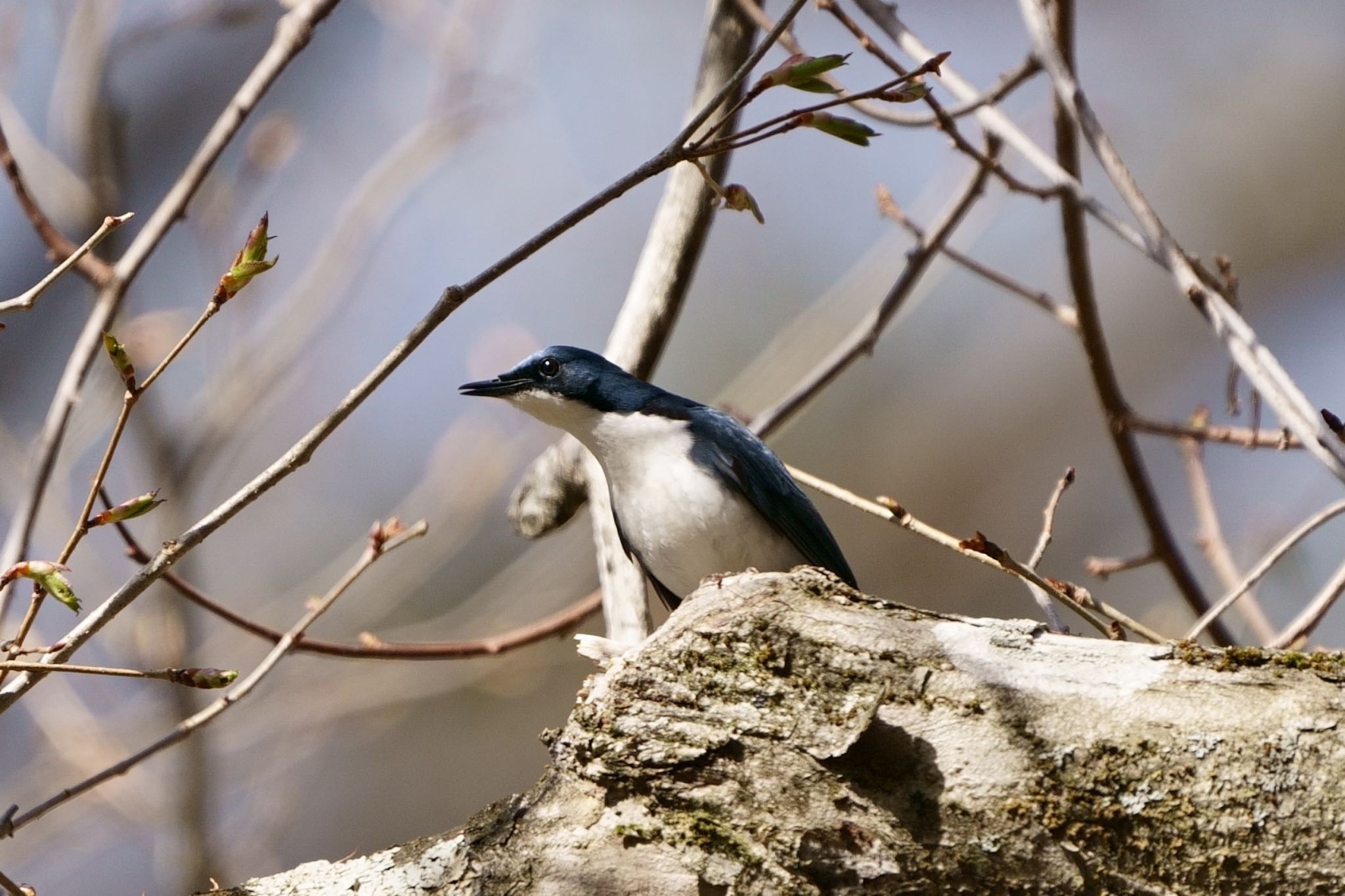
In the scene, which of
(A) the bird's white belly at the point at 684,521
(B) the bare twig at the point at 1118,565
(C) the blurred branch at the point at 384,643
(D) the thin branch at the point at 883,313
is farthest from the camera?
(D) the thin branch at the point at 883,313

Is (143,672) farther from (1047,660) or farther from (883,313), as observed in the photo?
(883,313)

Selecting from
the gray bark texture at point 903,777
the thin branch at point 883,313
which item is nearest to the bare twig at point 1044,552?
the gray bark texture at point 903,777

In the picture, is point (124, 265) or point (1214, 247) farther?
point (1214, 247)

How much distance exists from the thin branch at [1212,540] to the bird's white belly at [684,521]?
4.66 feet

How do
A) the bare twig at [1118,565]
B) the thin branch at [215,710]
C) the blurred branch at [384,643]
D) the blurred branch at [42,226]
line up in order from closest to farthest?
1. the thin branch at [215,710]
2. the blurred branch at [42,226]
3. the blurred branch at [384,643]
4. the bare twig at [1118,565]

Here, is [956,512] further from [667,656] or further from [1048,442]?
[667,656]

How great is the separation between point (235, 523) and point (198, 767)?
402 cm

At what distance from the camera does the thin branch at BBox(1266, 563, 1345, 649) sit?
2.95 meters

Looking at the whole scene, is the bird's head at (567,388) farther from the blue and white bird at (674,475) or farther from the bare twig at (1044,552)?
the bare twig at (1044,552)

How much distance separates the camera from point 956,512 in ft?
32.6

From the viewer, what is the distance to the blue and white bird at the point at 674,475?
156 inches

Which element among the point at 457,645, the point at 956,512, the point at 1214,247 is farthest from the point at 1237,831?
the point at 1214,247

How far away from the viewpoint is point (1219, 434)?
3506 mm

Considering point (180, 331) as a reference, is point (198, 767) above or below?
below
